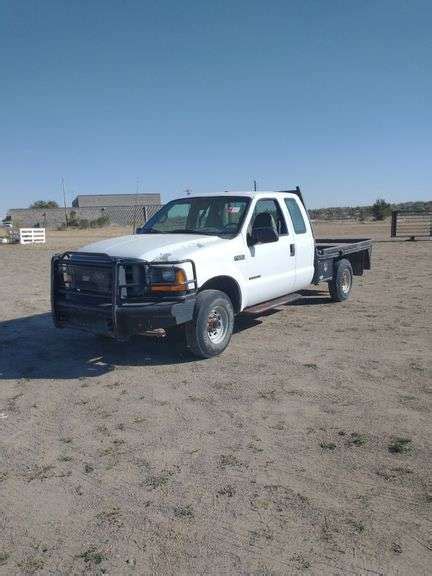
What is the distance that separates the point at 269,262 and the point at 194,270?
1632 millimetres

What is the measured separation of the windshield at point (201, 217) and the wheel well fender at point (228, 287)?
66 centimetres

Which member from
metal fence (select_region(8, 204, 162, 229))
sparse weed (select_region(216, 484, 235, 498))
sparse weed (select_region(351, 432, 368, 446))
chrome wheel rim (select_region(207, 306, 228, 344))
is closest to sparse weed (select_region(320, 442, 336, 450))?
sparse weed (select_region(351, 432, 368, 446))

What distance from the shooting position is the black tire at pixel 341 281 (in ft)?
31.3

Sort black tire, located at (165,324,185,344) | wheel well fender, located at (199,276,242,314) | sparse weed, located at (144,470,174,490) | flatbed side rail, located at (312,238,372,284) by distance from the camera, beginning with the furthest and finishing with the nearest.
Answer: flatbed side rail, located at (312,238,372,284) → black tire, located at (165,324,185,344) → wheel well fender, located at (199,276,242,314) → sparse weed, located at (144,470,174,490)

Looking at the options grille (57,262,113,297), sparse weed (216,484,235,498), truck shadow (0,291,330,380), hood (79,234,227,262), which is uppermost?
hood (79,234,227,262)

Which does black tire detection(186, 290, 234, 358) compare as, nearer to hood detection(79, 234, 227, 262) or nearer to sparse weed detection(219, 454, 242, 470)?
hood detection(79, 234, 227, 262)

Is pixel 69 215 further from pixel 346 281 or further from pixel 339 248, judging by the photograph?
pixel 339 248

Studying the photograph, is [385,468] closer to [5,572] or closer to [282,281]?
[5,572]

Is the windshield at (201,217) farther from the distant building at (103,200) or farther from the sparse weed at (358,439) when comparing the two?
the distant building at (103,200)

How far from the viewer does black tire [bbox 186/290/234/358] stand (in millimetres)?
6014

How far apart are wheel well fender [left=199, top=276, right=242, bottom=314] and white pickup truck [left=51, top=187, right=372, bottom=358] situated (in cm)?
1

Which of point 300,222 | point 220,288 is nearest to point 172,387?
point 220,288

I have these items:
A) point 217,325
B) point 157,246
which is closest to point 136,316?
point 157,246

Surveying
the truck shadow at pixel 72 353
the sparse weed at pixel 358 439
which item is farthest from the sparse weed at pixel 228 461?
the truck shadow at pixel 72 353
